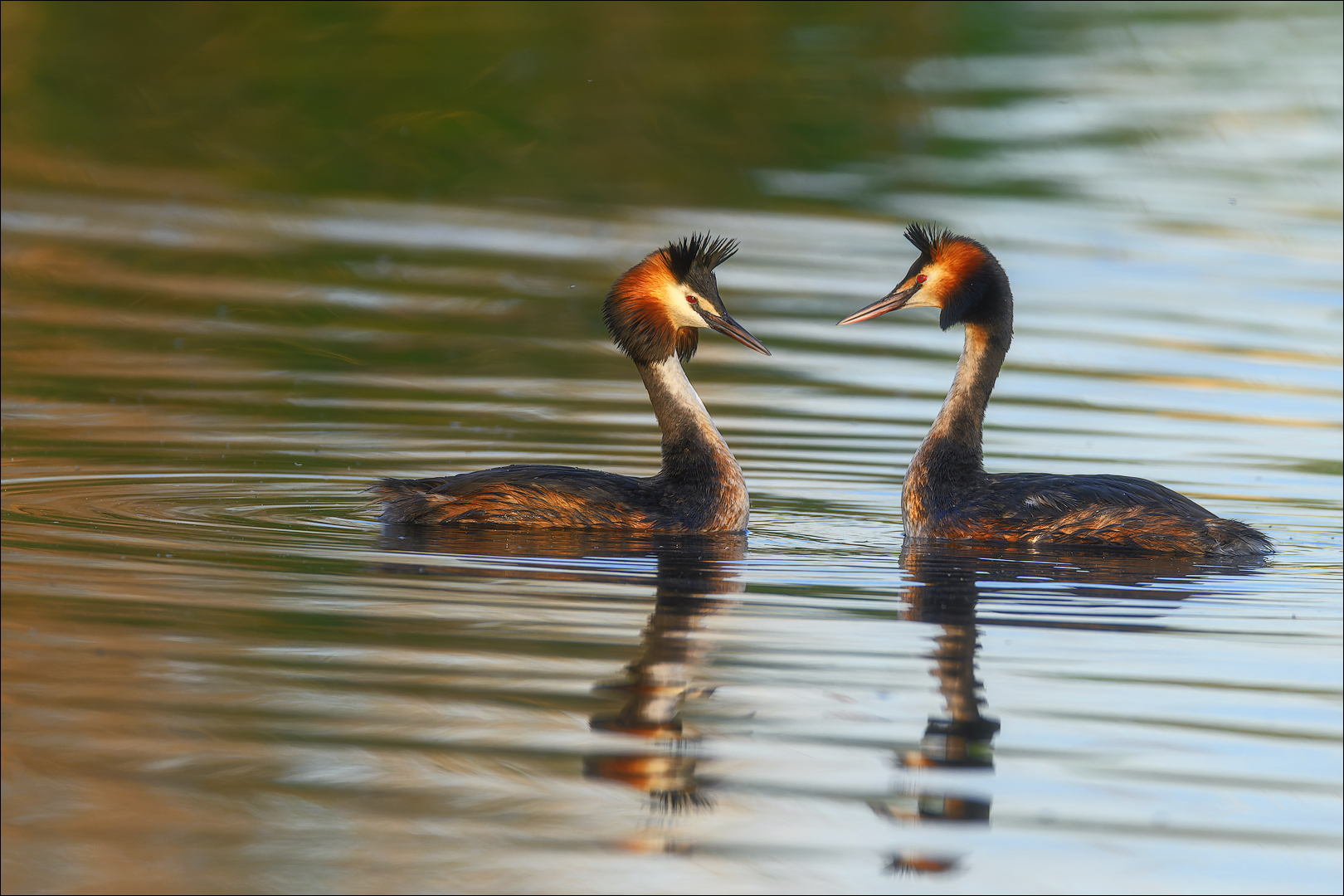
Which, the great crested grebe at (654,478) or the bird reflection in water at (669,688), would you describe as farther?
the great crested grebe at (654,478)

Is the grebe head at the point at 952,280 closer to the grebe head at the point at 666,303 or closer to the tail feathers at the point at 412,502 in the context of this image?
the grebe head at the point at 666,303

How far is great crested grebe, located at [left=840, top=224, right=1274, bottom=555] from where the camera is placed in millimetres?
8922

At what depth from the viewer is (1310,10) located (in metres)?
30.2

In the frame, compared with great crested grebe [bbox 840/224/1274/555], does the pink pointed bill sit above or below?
above

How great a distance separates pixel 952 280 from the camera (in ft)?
33.0

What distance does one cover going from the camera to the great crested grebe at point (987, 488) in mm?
8922

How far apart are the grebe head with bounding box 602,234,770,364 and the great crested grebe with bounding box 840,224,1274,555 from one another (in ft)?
2.37

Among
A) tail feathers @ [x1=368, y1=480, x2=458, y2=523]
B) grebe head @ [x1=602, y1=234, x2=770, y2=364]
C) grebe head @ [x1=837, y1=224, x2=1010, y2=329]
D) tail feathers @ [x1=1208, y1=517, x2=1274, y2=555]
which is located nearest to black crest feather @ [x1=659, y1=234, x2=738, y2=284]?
grebe head @ [x1=602, y1=234, x2=770, y2=364]

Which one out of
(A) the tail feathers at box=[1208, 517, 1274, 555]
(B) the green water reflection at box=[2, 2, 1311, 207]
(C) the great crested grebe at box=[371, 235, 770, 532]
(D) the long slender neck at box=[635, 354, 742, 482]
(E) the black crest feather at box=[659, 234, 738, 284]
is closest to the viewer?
(A) the tail feathers at box=[1208, 517, 1274, 555]

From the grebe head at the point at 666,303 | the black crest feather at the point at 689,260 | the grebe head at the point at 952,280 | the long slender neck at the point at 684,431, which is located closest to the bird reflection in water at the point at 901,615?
the long slender neck at the point at 684,431

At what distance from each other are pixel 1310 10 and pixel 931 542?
23.5 meters

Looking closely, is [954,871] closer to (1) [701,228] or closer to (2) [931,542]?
(2) [931,542]

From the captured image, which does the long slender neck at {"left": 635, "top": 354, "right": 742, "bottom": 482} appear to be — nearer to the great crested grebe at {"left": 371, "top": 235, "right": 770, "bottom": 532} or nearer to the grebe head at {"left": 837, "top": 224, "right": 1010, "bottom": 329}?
the great crested grebe at {"left": 371, "top": 235, "right": 770, "bottom": 532}

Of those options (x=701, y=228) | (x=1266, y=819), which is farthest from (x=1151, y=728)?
(x=701, y=228)
